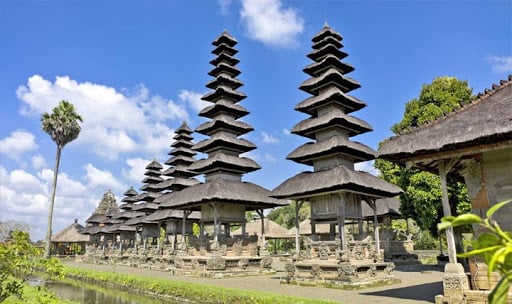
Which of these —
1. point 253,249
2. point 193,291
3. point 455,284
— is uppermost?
point 253,249

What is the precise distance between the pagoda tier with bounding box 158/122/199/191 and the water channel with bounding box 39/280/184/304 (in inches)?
488

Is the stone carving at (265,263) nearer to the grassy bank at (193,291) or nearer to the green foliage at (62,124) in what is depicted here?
the grassy bank at (193,291)

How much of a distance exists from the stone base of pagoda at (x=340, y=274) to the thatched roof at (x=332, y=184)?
3.09 metres

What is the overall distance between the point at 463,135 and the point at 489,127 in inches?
22.2

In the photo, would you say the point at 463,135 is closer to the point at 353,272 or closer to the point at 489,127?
the point at 489,127

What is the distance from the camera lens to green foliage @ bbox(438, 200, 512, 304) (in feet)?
3.49

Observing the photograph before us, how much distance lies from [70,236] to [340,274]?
5268cm

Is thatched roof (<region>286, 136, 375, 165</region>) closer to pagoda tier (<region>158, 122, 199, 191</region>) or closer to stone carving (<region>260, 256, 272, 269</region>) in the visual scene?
stone carving (<region>260, 256, 272, 269</region>)

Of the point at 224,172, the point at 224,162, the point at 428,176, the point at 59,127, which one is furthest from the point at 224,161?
the point at 59,127

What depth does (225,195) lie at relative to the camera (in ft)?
66.8

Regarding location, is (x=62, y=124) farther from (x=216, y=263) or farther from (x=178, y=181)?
(x=216, y=263)

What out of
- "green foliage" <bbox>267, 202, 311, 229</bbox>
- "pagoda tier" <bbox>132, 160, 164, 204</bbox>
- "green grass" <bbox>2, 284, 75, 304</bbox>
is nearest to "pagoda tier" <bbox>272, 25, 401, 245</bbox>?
"green grass" <bbox>2, 284, 75, 304</bbox>

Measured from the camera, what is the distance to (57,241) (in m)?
54.6

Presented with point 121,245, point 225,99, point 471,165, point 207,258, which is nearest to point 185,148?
point 225,99
